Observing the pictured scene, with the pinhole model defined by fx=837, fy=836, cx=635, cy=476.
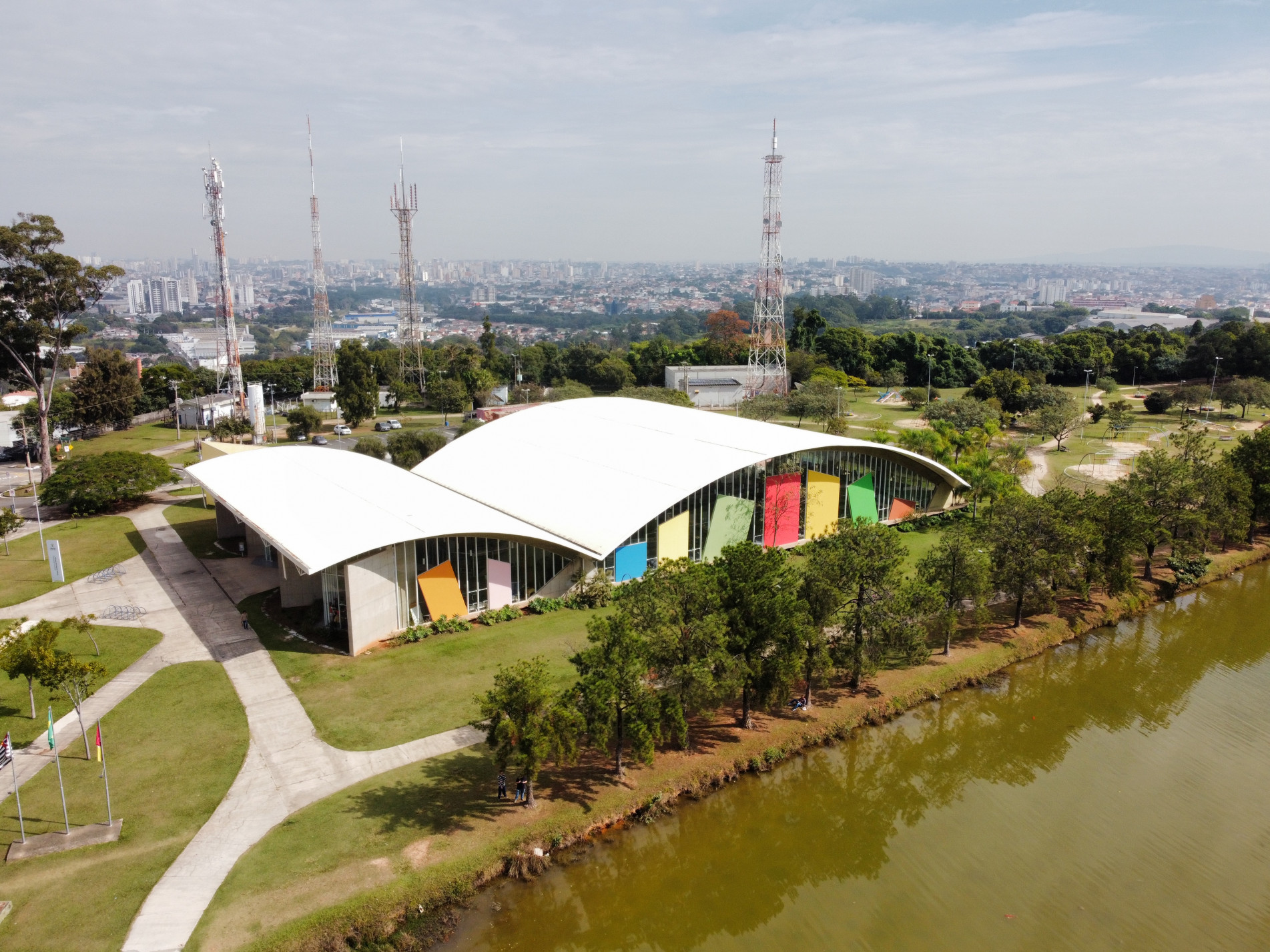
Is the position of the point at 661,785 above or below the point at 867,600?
below

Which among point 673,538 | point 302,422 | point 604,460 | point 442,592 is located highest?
A: point 604,460

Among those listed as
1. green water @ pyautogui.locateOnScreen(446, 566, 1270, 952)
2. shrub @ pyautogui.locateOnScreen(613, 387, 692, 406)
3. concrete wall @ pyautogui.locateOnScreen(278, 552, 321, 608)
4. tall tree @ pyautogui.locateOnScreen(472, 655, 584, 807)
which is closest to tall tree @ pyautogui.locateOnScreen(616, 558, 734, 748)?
tall tree @ pyautogui.locateOnScreen(472, 655, 584, 807)

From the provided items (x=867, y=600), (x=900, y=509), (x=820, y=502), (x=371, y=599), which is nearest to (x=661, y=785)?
(x=867, y=600)

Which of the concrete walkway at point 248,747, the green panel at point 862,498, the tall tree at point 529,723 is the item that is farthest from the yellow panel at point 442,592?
the green panel at point 862,498

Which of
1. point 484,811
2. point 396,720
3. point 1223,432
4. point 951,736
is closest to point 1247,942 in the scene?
point 951,736

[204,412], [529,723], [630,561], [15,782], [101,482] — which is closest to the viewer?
[529,723]

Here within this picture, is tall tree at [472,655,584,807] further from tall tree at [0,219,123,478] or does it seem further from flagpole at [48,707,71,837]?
tall tree at [0,219,123,478]

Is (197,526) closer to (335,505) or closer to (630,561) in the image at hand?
(335,505)

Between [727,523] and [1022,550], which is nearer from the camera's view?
[1022,550]
